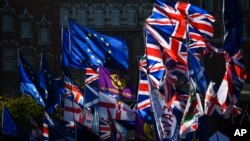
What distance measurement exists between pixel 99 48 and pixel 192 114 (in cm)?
802

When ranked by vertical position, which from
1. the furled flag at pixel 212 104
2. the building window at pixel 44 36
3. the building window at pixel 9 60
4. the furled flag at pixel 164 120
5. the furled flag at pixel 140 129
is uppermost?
the furled flag at pixel 212 104

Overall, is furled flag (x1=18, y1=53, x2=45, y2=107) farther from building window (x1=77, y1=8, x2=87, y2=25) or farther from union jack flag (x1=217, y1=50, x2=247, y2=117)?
building window (x1=77, y1=8, x2=87, y2=25)

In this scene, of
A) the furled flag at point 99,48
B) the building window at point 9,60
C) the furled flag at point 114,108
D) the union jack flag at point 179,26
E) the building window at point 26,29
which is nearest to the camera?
the union jack flag at point 179,26

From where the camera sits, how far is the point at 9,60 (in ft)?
235

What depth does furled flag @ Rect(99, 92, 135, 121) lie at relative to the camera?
94.1 feet

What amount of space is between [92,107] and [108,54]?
2718 millimetres

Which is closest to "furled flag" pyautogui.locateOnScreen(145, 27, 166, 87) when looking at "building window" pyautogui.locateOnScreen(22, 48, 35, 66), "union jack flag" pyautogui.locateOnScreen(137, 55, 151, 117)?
"union jack flag" pyautogui.locateOnScreen(137, 55, 151, 117)

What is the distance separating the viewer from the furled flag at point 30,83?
3553 centimetres

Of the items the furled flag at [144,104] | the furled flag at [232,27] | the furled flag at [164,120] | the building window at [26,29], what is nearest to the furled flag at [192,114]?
the furled flag at [164,120]

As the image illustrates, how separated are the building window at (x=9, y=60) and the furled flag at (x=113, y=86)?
43259 millimetres

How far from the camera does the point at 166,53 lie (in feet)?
87.6

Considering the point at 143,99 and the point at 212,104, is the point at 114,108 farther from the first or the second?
the point at 212,104

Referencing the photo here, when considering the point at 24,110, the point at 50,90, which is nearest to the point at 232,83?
the point at 50,90

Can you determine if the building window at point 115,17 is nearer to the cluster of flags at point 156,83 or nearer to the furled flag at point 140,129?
the cluster of flags at point 156,83
